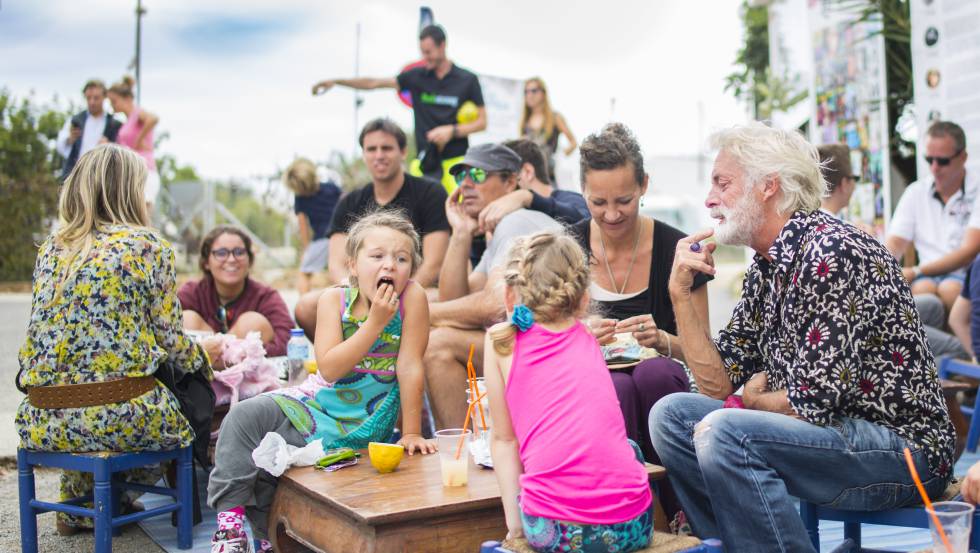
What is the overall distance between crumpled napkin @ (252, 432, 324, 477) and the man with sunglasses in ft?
14.1

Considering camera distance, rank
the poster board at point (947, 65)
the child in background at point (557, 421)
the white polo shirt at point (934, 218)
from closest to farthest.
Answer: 1. the child in background at point (557, 421)
2. the white polo shirt at point (934, 218)
3. the poster board at point (947, 65)

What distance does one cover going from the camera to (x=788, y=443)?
2.46 m

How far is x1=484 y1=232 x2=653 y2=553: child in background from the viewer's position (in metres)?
2.25

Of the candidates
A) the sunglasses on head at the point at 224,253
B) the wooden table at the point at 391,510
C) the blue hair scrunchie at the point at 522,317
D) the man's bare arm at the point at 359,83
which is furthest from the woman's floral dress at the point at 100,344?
the man's bare arm at the point at 359,83

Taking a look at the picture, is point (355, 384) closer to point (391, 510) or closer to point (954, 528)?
point (391, 510)

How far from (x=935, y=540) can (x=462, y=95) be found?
5.92m

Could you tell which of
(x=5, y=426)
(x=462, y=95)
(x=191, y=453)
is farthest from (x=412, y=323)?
(x=462, y=95)

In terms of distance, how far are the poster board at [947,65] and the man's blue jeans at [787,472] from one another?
425cm

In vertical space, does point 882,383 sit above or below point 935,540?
above

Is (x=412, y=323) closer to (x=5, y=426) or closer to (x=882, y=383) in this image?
(x=882, y=383)

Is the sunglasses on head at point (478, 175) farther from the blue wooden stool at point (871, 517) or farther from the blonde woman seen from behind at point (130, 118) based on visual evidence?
the blonde woman seen from behind at point (130, 118)

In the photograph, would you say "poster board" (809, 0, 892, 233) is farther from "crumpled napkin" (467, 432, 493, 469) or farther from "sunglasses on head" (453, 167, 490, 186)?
"crumpled napkin" (467, 432, 493, 469)

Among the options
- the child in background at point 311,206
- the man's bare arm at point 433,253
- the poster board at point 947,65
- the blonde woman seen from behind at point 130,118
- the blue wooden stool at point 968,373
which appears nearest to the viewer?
the blue wooden stool at point 968,373

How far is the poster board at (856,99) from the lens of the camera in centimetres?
755
